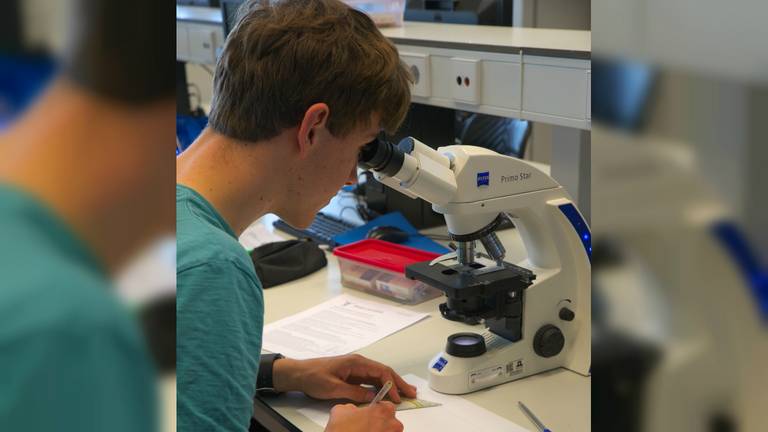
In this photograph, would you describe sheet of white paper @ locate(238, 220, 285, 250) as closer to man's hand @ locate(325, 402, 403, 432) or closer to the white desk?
the white desk

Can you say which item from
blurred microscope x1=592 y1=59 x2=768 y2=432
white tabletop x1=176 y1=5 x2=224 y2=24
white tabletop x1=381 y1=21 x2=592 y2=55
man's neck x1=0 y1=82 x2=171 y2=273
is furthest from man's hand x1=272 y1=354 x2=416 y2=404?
white tabletop x1=176 y1=5 x2=224 y2=24

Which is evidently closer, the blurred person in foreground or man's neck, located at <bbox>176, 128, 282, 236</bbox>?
the blurred person in foreground

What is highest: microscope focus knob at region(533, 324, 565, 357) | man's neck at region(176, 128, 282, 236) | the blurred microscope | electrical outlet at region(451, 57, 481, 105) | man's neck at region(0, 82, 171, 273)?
man's neck at region(0, 82, 171, 273)

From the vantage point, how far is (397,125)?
149cm

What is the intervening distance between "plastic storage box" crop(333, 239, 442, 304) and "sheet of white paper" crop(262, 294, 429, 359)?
0.16 feet

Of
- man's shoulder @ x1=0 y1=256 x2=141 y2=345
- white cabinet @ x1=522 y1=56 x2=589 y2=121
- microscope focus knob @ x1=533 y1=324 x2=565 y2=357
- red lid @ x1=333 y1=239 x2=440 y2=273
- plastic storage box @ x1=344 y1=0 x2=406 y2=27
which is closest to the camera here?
man's shoulder @ x1=0 y1=256 x2=141 y2=345

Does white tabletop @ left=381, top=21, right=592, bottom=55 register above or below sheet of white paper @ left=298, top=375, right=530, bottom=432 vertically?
above

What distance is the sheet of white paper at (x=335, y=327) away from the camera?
1.72 m

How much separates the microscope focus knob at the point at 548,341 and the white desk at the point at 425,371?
0.14 feet

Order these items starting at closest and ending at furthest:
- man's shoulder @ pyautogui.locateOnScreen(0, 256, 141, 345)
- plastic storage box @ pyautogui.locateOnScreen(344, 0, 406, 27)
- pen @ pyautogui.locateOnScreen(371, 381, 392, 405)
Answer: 1. man's shoulder @ pyautogui.locateOnScreen(0, 256, 141, 345)
2. pen @ pyautogui.locateOnScreen(371, 381, 392, 405)
3. plastic storage box @ pyautogui.locateOnScreen(344, 0, 406, 27)

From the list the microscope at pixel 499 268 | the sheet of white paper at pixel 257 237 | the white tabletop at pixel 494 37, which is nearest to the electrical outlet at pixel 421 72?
the white tabletop at pixel 494 37

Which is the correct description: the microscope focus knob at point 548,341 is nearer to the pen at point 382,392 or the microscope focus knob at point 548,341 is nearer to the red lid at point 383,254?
the pen at point 382,392

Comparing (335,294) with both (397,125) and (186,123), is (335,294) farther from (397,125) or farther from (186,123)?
(186,123)

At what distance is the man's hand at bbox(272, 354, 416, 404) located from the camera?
1.50 metres
